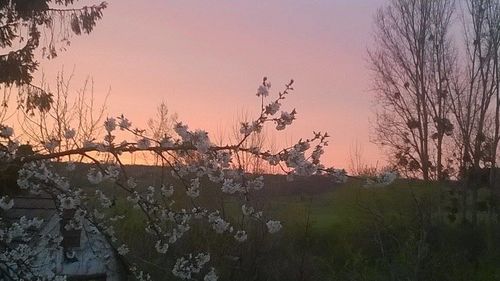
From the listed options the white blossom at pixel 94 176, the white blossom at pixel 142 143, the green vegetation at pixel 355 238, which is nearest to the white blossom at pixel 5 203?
the white blossom at pixel 94 176

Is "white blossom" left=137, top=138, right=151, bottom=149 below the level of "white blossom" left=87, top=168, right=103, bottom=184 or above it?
above

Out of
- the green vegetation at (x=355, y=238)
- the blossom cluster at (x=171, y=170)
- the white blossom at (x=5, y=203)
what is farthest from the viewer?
the green vegetation at (x=355, y=238)

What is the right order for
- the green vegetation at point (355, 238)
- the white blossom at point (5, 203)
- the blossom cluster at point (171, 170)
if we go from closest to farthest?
the blossom cluster at point (171, 170) → the white blossom at point (5, 203) → the green vegetation at point (355, 238)

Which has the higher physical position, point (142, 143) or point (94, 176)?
point (142, 143)

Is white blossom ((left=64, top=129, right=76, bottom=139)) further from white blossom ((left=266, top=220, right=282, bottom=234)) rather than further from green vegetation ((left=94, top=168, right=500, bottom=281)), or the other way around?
green vegetation ((left=94, top=168, right=500, bottom=281))

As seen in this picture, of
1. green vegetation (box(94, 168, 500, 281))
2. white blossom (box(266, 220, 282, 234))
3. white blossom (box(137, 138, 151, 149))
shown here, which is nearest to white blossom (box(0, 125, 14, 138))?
white blossom (box(137, 138, 151, 149))

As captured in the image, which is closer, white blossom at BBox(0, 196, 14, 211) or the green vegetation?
white blossom at BBox(0, 196, 14, 211)

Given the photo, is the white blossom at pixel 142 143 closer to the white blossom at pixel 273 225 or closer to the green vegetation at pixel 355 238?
the white blossom at pixel 273 225

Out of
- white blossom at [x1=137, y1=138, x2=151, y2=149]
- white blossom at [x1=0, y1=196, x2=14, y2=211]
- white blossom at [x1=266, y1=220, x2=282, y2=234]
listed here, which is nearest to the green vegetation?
white blossom at [x1=0, y1=196, x2=14, y2=211]

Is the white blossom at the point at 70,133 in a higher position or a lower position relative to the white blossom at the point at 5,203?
higher

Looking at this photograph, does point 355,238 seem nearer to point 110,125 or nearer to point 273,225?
point 273,225

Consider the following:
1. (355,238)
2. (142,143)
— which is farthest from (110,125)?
(355,238)

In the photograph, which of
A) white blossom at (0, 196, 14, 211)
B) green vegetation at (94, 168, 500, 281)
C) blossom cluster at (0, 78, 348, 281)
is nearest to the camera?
blossom cluster at (0, 78, 348, 281)

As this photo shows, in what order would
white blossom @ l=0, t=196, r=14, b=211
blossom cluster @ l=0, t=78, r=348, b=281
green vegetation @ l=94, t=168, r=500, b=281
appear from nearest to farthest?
blossom cluster @ l=0, t=78, r=348, b=281, white blossom @ l=0, t=196, r=14, b=211, green vegetation @ l=94, t=168, r=500, b=281
